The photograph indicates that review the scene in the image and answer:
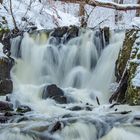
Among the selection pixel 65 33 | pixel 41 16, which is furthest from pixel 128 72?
pixel 41 16

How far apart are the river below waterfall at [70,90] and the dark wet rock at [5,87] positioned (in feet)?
0.40

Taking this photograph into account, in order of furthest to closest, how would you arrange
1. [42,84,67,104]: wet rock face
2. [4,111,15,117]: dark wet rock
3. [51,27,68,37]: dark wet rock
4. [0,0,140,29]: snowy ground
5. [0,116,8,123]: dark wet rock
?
[0,0,140,29]: snowy ground, [51,27,68,37]: dark wet rock, [42,84,67,104]: wet rock face, [4,111,15,117]: dark wet rock, [0,116,8,123]: dark wet rock

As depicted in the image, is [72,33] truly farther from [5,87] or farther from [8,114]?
[8,114]

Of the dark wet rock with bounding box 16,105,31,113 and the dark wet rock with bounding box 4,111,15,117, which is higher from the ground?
the dark wet rock with bounding box 4,111,15,117

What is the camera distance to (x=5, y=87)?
8227 millimetres

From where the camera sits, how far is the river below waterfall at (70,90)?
18.1 ft

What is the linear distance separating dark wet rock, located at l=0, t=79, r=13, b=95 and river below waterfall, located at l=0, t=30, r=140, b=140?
122 millimetres

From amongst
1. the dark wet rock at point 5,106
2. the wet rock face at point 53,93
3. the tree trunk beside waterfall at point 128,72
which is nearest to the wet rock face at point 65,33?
the tree trunk beside waterfall at point 128,72

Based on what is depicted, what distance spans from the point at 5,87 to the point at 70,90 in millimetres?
1370

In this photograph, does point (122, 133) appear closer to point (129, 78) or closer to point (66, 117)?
point (66, 117)

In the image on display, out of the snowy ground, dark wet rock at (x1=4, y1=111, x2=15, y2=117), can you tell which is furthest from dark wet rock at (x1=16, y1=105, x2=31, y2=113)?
the snowy ground

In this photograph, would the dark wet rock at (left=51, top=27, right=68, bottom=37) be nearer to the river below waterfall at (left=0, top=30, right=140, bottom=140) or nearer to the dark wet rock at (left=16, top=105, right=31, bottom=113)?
the river below waterfall at (left=0, top=30, right=140, bottom=140)

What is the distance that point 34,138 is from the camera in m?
5.30

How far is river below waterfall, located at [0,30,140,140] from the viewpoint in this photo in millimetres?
5520
